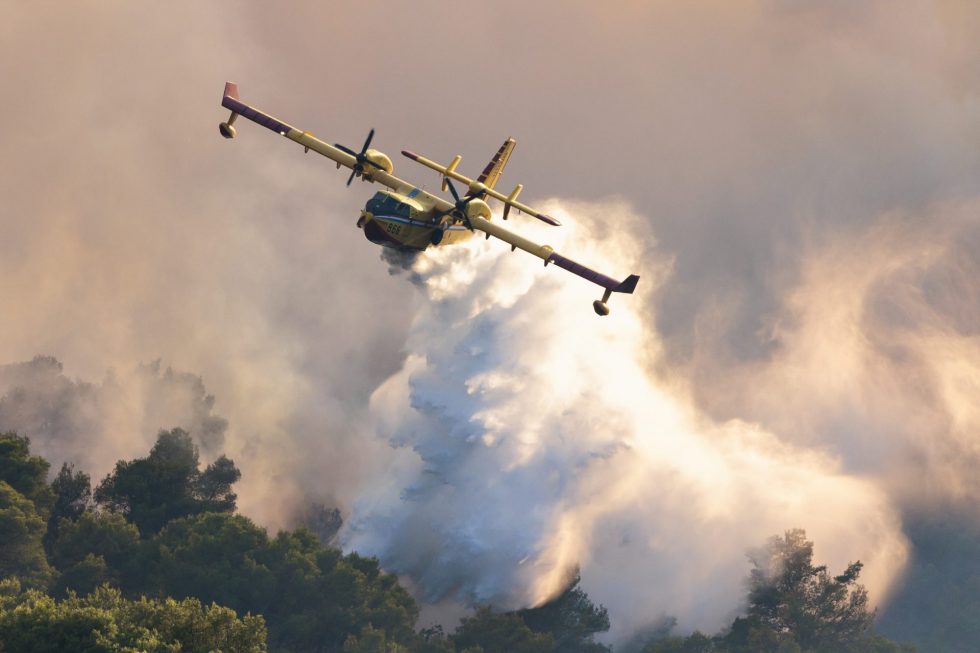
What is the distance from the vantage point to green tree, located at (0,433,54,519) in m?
116

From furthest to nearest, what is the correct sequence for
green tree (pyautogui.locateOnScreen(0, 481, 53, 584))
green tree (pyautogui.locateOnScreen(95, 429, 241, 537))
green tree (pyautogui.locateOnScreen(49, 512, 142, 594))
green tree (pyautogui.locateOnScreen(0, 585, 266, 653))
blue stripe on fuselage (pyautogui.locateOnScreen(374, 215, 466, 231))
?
green tree (pyautogui.locateOnScreen(95, 429, 241, 537)) → green tree (pyautogui.locateOnScreen(49, 512, 142, 594)) → green tree (pyautogui.locateOnScreen(0, 481, 53, 584)) → blue stripe on fuselage (pyautogui.locateOnScreen(374, 215, 466, 231)) → green tree (pyautogui.locateOnScreen(0, 585, 266, 653))

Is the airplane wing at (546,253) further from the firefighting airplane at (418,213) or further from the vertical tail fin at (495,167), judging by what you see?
the vertical tail fin at (495,167)

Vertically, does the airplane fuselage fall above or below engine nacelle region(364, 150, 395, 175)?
below

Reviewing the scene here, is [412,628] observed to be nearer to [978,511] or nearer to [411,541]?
[411,541]

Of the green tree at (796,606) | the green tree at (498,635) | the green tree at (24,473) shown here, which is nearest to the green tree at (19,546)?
the green tree at (24,473)

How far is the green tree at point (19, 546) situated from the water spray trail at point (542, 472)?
20225mm

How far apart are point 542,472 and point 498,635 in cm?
1124

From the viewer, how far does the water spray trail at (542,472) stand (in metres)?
96.9

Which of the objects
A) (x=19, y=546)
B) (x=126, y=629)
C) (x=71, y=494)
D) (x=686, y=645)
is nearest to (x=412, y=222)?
(x=126, y=629)

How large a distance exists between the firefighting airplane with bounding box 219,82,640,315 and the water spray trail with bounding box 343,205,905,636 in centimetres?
748

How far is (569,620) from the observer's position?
105m

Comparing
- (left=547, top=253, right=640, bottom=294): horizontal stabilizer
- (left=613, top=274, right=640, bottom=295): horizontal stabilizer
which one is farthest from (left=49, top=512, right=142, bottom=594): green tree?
(left=613, top=274, right=640, bottom=295): horizontal stabilizer

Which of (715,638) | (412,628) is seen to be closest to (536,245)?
(412,628)

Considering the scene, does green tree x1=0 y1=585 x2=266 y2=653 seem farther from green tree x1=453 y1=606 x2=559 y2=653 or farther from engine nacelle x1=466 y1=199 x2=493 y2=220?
green tree x1=453 y1=606 x2=559 y2=653
